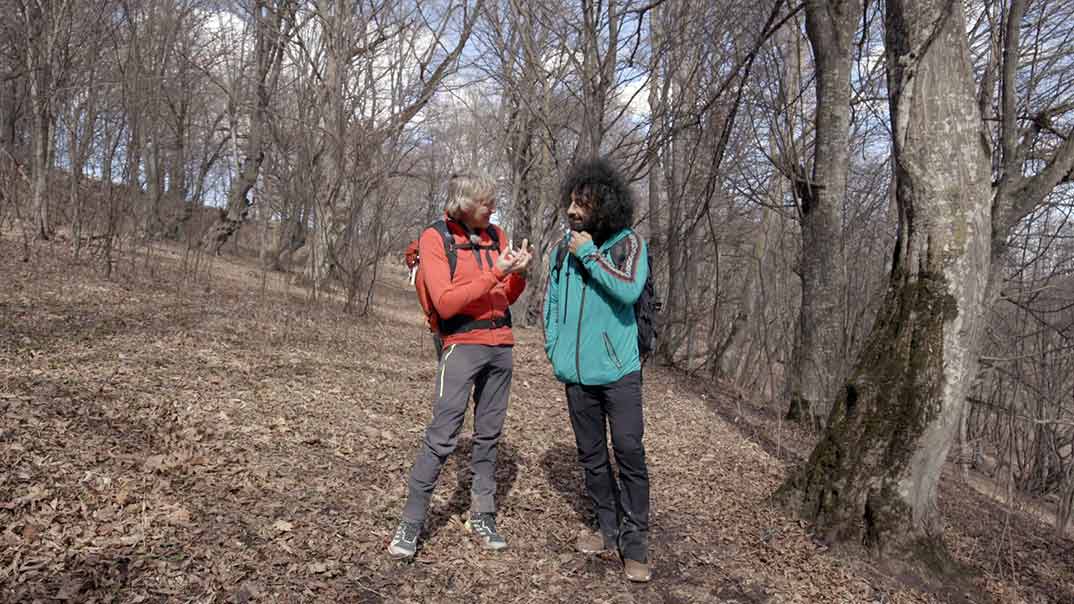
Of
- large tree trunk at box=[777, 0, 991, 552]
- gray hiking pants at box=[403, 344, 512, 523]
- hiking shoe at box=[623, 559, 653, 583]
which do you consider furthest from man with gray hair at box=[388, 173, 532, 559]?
large tree trunk at box=[777, 0, 991, 552]

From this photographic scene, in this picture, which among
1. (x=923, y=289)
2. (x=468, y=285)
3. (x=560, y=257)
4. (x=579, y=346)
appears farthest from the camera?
(x=923, y=289)

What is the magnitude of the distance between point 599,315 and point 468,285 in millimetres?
603

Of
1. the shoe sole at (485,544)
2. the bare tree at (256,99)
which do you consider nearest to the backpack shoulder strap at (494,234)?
the shoe sole at (485,544)

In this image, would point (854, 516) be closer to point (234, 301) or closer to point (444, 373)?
point (444, 373)

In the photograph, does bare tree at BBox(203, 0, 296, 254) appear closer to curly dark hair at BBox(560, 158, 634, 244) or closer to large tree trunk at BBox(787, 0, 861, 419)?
large tree trunk at BBox(787, 0, 861, 419)

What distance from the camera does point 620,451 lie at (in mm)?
2844

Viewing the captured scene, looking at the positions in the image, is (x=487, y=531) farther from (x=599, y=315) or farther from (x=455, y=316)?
(x=599, y=315)

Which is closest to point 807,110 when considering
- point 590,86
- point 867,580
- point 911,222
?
point 590,86

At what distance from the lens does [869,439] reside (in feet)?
11.1

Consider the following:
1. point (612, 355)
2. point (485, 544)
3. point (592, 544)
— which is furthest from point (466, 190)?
point (592, 544)

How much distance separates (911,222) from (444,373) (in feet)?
8.24

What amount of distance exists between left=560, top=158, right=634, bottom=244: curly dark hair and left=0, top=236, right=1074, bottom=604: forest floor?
5.25 ft

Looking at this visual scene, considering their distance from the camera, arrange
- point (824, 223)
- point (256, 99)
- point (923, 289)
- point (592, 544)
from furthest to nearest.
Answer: point (256, 99) < point (824, 223) < point (923, 289) < point (592, 544)

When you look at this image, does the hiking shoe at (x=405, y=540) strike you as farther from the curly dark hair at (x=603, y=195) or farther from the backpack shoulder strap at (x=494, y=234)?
the curly dark hair at (x=603, y=195)
